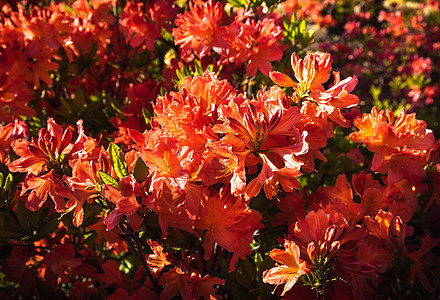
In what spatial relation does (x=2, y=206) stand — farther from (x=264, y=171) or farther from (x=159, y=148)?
(x=264, y=171)

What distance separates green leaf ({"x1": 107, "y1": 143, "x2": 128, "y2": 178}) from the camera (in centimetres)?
98

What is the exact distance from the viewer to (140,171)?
958mm

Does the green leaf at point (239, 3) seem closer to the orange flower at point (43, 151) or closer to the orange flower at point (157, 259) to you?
the orange flower at point (43, 151)

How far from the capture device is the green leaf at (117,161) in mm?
975

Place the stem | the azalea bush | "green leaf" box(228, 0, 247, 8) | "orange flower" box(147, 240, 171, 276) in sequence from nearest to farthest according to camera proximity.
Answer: the azalea bush
the stem
"orange flower" box(147, 240, 171, 276)
"green leaf" box(228, 0, 247, 8)

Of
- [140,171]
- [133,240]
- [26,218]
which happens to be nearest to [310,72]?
[140,171]

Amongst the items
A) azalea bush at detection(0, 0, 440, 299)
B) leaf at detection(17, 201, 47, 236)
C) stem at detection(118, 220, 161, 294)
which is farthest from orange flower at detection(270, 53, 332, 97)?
leaf at detection(17, 201, 47, 236)

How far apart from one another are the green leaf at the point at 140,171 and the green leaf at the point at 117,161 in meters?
0.04

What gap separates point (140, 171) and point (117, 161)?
7cm

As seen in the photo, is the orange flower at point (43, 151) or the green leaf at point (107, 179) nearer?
the green leaf at point (107, 179)

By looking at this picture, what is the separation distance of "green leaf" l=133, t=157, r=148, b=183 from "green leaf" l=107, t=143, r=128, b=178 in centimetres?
4

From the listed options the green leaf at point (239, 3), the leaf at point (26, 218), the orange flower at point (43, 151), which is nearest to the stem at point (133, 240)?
the orange flower at point (43, 151)

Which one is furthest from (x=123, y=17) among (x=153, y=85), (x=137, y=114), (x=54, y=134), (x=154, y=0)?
(x=54, y=134)

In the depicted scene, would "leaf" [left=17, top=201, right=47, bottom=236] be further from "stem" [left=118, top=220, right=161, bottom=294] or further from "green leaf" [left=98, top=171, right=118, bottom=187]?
"green leaf" [left=98, top=171, right=118, bottom=187]
